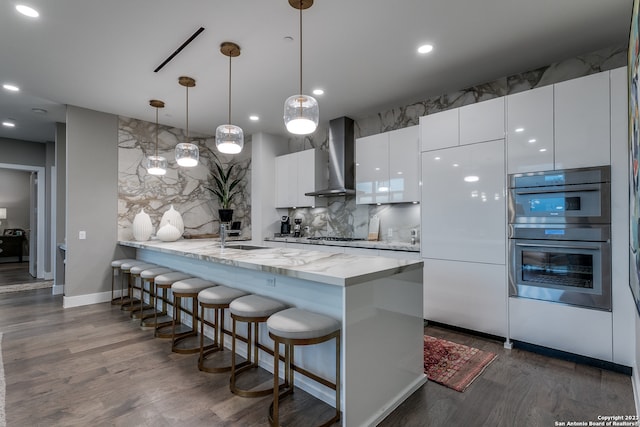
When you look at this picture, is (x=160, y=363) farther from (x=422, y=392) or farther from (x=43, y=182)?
(x=43, y=182)

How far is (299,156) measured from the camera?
216 inches

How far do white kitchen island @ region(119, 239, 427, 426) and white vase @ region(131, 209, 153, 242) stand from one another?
2739 millimetres

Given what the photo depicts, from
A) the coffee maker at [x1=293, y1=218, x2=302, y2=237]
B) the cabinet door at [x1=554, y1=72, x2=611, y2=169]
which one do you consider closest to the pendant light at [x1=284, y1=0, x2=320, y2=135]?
the cabinet door at [x1=554, y1=72, x2=611, y2=169]

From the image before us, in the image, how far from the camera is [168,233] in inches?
171

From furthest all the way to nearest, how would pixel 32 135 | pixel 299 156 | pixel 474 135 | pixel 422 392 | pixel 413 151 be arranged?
1. pixel 32 135
2. pixel 299 156
3. pixel 413 151
4. pixel 474 135
5. pixel 422 392

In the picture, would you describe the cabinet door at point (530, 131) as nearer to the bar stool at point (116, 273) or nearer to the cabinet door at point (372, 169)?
the cabinet door at point (372, 169)

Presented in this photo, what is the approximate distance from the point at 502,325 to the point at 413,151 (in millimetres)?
2221

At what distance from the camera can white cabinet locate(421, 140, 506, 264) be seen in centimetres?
309

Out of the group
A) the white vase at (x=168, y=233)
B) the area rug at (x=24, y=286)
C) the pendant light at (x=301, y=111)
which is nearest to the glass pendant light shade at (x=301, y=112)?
the pendant light at (x=301, y=111)

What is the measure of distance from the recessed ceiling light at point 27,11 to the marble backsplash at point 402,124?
3854 mm

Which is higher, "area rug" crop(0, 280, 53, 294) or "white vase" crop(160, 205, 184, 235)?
"white vase" crop(160, 205, 184, 235)

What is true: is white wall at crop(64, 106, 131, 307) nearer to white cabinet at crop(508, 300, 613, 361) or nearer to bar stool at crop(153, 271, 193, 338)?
bar stool at crop(153, 271, 193, 338)

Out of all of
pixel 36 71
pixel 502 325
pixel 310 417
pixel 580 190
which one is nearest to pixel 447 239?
pixel 502 325

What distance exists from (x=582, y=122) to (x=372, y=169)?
237cm
